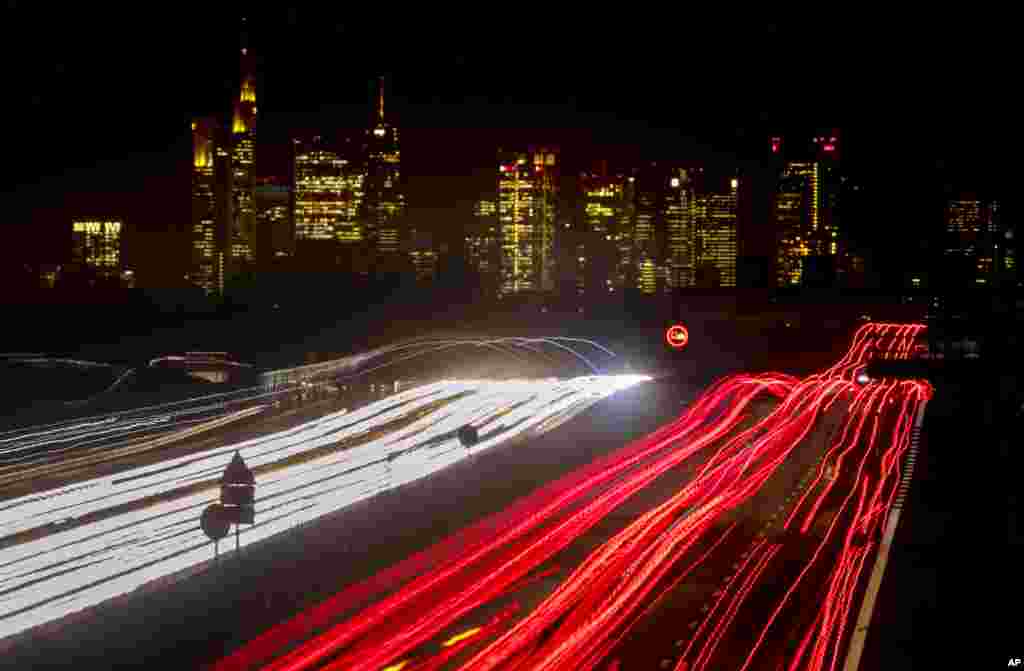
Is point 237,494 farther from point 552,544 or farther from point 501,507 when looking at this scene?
point 501,507

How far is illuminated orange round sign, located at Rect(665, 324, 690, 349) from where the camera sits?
2770cm

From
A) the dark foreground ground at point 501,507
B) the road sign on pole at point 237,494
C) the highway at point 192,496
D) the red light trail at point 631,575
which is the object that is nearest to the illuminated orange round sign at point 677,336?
the red light trail at point 631,575

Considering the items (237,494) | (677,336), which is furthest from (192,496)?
(677,336)

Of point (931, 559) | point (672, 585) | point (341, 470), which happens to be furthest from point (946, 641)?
point (341, 470)

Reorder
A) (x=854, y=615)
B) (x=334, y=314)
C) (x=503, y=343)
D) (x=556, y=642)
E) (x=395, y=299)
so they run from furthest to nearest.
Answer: (x=395, y=299) < (x=334, y=314) < (x=503, y=343) < (x=854, y=615) < (x=556, y=642)

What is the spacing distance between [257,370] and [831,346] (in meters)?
29.7

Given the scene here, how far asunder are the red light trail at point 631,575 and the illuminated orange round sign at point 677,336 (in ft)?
0.24

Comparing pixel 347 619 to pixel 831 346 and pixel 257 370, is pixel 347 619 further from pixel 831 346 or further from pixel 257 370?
pixel 831 346

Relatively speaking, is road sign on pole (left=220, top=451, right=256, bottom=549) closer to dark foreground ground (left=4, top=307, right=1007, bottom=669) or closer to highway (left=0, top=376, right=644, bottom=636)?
dark foreground ground (left=4, top=307, right=1007, bottom=669)

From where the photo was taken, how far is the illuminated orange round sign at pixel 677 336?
90.9 ft

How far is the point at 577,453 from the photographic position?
31.2 meters

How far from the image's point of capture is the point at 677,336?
2786cm

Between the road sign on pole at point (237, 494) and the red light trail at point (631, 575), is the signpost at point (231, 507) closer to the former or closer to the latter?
the road sign on pole at point (237, 494)

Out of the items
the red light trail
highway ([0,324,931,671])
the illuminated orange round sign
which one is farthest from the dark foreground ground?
the illuminated orange round sign
